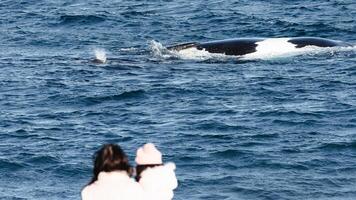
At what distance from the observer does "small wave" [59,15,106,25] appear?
125ft

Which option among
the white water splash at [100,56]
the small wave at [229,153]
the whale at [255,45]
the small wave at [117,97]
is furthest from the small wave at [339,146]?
the white water splash at [100,56]

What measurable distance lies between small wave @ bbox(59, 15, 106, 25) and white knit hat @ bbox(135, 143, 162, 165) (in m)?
28.7

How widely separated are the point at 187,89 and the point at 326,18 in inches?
514

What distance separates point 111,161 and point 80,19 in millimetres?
29538

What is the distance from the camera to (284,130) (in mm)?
21141

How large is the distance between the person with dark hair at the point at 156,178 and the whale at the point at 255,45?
20.0m

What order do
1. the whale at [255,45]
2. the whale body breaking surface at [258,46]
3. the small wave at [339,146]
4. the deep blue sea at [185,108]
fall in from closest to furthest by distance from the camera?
1. the deep blue sea at [185,108]
2. the small wave at [339,146]
3. the whale body breaking surface at [258,46]
4. the whale at [255,45]

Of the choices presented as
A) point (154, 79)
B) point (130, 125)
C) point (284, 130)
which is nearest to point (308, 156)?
point (284, 130)

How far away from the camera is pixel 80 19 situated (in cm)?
3884

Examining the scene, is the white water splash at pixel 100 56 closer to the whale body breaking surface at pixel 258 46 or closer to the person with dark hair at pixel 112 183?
the whale body breaking surface at pixel 258 46

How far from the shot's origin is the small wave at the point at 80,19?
3825 cm

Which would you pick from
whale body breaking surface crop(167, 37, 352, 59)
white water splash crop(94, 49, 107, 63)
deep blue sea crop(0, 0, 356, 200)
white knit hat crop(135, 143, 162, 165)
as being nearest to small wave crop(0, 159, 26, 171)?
deep blue sea crop(0, 0, 356, 200)

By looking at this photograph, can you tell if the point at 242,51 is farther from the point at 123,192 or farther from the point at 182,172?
the point at 123,192

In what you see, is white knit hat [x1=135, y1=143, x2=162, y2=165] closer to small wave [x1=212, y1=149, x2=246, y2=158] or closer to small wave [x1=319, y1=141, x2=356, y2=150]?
small wave [x1=212, y1=149, x2=246, y2=158]
